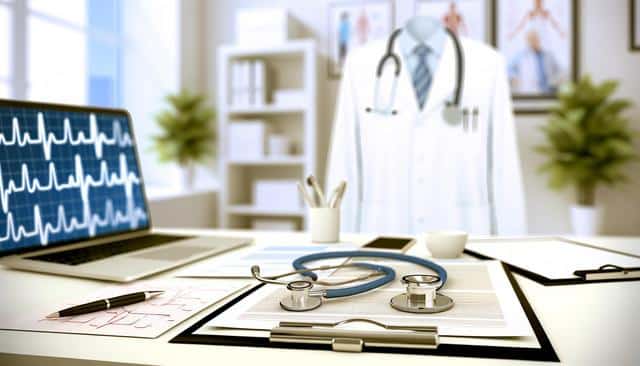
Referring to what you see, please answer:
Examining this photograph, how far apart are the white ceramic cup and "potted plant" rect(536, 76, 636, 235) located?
2.62 metres

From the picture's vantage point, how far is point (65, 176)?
1033 mm

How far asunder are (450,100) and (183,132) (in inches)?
81.5

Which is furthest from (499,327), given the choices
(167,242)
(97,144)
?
(97,144)

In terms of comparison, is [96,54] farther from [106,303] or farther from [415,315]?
[415,315]

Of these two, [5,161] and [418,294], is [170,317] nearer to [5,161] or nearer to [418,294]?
[418,294]

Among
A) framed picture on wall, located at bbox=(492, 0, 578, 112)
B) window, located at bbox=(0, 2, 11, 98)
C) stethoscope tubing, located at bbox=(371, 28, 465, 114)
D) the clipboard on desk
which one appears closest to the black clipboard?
the clipboard on desk

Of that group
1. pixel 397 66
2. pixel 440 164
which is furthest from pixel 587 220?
pixel 397 66

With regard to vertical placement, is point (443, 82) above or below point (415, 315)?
above

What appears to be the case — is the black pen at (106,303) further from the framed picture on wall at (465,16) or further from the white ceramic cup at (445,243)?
the framed picture on wall at (465,16)

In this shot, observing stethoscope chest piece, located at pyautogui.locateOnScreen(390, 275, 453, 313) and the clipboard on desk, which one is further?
the clipboard on desk

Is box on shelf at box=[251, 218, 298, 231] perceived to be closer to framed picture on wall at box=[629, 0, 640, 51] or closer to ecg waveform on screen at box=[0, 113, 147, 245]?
ecg waveform on screen at box=[0, 113, 147, 245]

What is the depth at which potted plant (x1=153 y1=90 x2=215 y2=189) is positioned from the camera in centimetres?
353

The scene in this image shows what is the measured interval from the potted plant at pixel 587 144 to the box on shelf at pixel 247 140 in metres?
1.89

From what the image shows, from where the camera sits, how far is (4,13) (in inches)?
99.8
